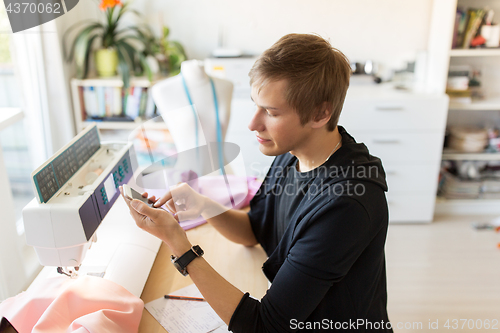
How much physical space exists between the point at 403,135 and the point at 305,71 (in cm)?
216

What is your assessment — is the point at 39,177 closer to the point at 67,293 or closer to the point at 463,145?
the point at 67,293

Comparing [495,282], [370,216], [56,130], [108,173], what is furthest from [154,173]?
[495,282]

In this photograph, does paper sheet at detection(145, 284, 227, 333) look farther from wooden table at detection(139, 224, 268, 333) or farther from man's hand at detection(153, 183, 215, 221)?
man's hand at detection(153, 183, 215, 221)

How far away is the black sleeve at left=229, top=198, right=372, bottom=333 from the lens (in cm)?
93

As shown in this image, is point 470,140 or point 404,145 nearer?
point 404,145

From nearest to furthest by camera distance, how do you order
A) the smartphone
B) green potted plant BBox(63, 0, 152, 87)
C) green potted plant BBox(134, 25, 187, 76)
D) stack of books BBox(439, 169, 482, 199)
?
the smartphone, green potted plant BBox(63, 0, 152, 87), green potted plant BBox(134, 25, 187, 76), stack of books BBox(439, 169, 482, 199)

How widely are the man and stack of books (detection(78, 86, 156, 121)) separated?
1.95 metres

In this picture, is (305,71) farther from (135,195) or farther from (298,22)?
(298,22)

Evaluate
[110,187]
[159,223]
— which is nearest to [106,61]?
[110,187]

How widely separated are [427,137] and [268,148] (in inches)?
87.6

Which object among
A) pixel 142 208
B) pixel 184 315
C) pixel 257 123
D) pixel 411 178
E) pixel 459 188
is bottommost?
pixel 459 188

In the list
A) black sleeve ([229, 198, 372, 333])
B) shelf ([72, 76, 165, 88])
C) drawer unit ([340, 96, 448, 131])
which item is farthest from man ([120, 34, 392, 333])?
shelf ([72, 76, 165, 88])

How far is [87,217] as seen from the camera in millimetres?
979

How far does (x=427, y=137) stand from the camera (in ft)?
9.55
